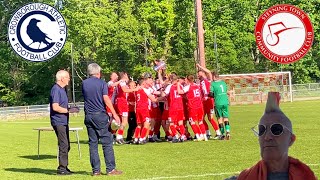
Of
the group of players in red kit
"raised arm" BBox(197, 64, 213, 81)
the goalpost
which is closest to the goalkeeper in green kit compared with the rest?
"raised arm" BBox(197, 64, 213, 81)

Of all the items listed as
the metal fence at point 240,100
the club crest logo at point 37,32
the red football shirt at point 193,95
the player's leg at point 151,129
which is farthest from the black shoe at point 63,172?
the metal fence at point 240,100

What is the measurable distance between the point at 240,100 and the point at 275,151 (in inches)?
1862

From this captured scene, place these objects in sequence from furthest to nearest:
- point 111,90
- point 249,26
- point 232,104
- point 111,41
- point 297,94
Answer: point 249,26, point 111,41, point 297,94, point 232,104, point 111,90

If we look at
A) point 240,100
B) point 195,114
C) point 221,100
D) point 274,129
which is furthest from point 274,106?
point 240,100

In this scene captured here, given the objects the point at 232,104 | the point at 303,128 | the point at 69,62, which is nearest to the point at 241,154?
the point at 303,128

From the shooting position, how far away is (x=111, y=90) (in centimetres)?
1972

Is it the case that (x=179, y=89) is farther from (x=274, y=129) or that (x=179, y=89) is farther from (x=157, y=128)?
(x=274, y=129)

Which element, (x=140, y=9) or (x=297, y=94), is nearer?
(x=297, y=94)

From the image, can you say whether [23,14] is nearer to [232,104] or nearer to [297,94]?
[232,104]

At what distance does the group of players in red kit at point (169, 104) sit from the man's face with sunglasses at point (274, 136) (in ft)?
48.6

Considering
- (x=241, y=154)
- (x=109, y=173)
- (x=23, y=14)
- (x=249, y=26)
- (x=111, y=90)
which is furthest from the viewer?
(x=249, y=26)

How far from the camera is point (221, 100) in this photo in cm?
1889

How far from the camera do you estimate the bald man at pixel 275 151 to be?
12.1 feet

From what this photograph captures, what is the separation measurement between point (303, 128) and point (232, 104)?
27.1m
